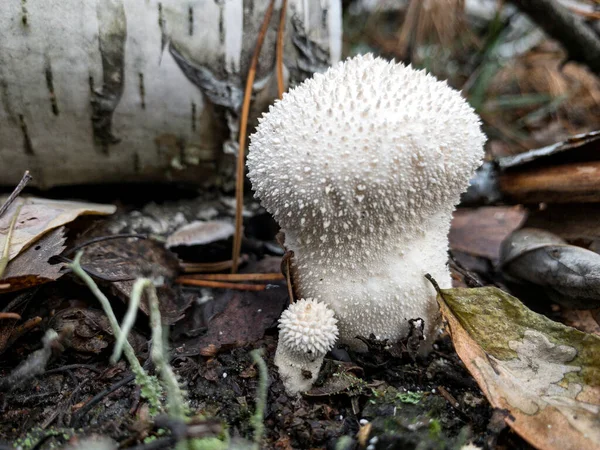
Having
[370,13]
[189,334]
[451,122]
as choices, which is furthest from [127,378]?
[370,13]

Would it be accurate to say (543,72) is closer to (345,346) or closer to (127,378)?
(345,346)

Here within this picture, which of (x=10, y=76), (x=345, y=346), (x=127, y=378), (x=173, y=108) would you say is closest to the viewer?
(x=127, y=378)

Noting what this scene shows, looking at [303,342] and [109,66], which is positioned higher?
[109,66]

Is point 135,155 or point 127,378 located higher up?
point 135,155

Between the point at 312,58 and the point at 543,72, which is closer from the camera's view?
the point at 312,58

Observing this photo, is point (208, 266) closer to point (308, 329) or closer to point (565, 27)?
point (308, 329)

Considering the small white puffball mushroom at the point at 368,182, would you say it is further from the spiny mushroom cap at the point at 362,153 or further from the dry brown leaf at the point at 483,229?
the dry brown leaf at the point at 483,229

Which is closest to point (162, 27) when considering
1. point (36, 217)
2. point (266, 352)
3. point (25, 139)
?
point (25, 139)

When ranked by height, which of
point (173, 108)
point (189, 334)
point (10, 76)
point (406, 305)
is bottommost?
point (189, 334)
